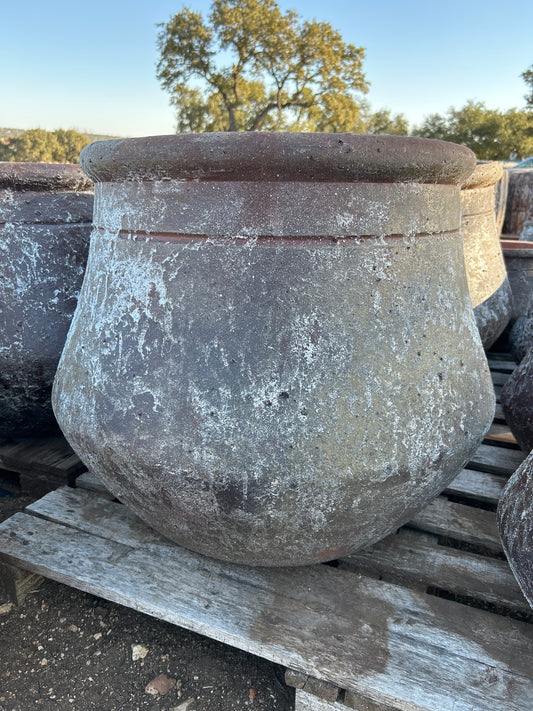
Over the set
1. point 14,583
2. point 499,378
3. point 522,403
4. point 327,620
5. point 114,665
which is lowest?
point 114,665

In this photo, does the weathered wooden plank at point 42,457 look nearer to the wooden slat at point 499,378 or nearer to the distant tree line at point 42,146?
the wooden slat at point 499,378

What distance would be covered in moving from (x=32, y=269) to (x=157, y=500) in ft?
3.25

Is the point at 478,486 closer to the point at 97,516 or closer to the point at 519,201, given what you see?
the point at 97,516

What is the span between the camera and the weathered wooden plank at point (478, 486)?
171cm

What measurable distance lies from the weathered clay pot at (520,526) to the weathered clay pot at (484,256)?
4.73ft

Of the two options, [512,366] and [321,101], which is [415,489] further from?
[321,101]

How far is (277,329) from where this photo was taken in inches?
39.3

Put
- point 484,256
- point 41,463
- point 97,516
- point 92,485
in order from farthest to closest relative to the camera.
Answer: point 484,256 → point 41,463 → point 92,485 → point 97,516

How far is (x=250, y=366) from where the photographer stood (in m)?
1.00

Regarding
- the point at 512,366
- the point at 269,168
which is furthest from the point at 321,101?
the point at 269,168

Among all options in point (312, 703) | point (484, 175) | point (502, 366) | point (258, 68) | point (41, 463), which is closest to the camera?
point (312, 703)

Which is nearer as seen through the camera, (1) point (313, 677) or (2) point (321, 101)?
(1) point (313, 677)

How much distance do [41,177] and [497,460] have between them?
1.87 meters

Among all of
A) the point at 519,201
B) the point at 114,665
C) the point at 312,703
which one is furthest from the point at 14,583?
the point at 519,201
